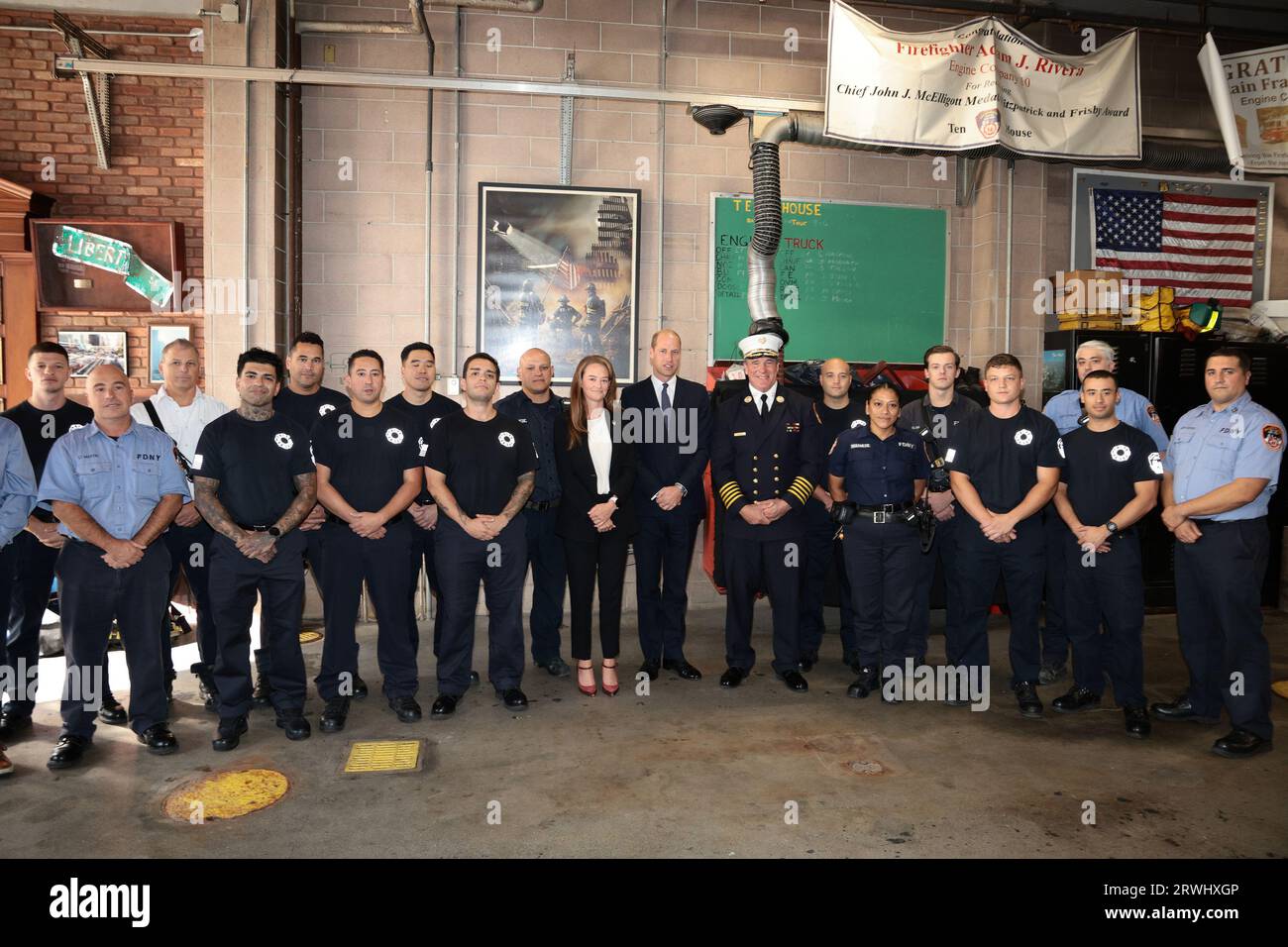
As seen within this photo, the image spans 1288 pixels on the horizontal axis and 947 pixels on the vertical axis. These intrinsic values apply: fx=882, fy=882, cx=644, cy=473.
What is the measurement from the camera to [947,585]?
4.79 m

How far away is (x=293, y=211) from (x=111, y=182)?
4.54ft

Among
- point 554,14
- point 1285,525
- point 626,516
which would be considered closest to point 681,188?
point 554,14

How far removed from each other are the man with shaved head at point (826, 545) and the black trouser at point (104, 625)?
11.3ft

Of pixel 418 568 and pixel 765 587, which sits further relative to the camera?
pixel 765 587

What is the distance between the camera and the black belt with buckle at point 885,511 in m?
4.74

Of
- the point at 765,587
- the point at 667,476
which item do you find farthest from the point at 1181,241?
the point at 667,476

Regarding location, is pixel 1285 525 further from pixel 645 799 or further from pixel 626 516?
pixel 645 799

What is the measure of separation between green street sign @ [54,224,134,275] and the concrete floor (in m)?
3.29

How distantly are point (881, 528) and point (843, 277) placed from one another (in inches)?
124

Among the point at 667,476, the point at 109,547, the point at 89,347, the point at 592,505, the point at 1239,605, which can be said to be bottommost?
the point at 1239,605

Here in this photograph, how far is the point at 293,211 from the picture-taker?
6.54m

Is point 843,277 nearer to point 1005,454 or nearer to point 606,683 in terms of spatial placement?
point 1005,454

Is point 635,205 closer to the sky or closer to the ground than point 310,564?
closer to the sky

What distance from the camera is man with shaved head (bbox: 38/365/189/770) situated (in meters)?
3.81
